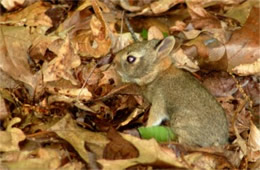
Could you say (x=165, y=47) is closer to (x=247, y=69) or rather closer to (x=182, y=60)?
(x=182, y=60)

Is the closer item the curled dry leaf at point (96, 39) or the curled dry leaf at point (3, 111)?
the curled dry leaf at point (3, 111)

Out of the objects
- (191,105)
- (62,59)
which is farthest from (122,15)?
(191,105)

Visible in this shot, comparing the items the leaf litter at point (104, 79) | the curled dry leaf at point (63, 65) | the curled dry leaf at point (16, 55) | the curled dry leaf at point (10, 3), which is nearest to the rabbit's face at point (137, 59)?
the leaf litter at point (104, 79)

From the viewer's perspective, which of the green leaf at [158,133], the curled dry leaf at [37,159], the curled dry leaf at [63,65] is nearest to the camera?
the curled dry leaf at [37,159]

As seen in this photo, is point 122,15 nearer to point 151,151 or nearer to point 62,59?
point 62,59

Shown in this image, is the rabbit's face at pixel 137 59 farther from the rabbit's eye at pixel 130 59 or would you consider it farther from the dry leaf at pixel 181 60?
the dry leaf at pixel 181 60

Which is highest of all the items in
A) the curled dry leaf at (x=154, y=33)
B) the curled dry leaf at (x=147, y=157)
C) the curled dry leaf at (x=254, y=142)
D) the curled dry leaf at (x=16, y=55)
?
the curled dry leaf at (x=16, y=55)

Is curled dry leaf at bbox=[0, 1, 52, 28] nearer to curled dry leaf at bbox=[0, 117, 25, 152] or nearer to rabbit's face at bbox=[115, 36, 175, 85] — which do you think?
rabbit's face at bbox=[115, 36, 175, 85]

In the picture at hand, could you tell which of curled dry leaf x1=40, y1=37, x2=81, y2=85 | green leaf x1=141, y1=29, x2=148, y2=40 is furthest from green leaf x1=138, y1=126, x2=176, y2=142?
green leaf x1=141, y1=29, x2=148, y2=40
